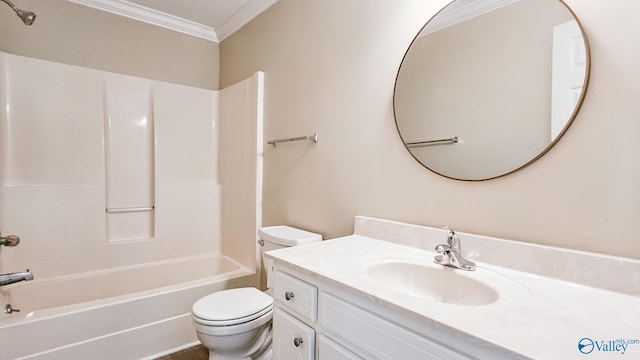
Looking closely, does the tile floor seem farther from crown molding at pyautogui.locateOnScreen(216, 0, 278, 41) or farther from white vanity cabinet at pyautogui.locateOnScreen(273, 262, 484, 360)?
crown molding at pyautogui.locateOnScreen(216, 0, 278, 41)

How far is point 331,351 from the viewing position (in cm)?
91

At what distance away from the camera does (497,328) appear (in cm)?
62

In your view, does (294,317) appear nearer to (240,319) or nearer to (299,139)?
(240,319)

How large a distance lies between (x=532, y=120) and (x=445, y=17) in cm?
55

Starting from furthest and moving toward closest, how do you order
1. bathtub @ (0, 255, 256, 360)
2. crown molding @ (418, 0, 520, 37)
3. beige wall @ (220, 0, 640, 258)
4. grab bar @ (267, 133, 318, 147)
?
grab bar @ (267, 133, 318, 147) → bathtub @ (0, 255, 256, 360) → crown molding @ (418, 0, 520, 37) → beige wall @ (220, 0, 640, 258)

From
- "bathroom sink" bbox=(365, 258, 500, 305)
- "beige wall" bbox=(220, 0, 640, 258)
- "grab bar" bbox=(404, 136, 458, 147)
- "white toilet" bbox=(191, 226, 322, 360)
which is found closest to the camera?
"beige wall" bbox=(220, 0, 640, 258)

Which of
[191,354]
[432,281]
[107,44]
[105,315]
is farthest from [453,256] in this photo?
[107,44]

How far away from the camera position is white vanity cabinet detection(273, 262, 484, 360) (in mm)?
724

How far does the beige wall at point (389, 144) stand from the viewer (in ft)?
2.74

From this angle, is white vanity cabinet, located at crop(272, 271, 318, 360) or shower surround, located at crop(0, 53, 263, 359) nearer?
white vanity cabinet, located at crop(272, 271, 318, 360)

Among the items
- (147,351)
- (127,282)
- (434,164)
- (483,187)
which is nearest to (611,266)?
(483,187)

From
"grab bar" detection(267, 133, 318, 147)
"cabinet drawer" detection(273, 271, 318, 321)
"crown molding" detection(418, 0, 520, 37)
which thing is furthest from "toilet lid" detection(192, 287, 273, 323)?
"crown molding" detection(418, 0, 520, 37)

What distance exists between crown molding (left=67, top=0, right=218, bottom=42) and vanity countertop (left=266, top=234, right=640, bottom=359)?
266 centimetres

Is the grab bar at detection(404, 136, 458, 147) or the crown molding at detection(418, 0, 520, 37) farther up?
the crown molding at detection(418, 0, 520, 37)
